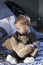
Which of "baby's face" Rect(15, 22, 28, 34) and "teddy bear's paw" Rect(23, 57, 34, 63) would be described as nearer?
"teddy bear's paw" Rect(23, 57, 34, 63)

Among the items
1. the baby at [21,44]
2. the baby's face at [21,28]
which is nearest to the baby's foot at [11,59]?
the baby at [21,44]

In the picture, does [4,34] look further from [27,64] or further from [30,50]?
[27,64]

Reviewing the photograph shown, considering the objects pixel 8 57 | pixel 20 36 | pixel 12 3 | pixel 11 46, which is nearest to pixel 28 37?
pixel 20 36

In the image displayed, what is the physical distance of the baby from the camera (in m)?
1.51

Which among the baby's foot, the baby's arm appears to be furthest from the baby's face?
the baby's foot

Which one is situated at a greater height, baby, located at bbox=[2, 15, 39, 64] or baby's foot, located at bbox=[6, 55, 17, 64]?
baby, located at bbox=[2, 15, 39, 64]

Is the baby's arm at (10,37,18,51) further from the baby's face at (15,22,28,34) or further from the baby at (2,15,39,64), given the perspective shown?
the baby's face at (15,22,28,34)

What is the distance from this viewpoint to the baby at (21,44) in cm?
151

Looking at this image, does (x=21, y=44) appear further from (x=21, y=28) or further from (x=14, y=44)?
(x=21, y=28)

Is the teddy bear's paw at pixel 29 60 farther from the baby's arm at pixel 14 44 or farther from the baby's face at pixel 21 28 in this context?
the baby's face at pixel 21 28

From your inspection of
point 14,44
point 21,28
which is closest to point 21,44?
point 14,44

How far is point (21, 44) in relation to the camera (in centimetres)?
159

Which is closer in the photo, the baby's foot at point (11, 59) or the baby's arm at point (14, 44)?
the baby's foot at point (11, 59)

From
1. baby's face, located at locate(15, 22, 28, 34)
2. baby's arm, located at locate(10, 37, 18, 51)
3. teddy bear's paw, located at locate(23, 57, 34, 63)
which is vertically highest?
baby's face, located at locate(15, 22, 28, 34)
